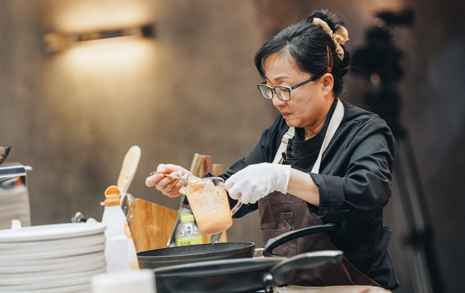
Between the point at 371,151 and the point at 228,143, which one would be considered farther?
the point at 228,143

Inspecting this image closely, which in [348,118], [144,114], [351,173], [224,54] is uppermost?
[224,54]

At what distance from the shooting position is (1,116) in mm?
3600

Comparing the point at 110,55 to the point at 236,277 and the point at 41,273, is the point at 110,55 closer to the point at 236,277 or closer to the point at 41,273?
the point at 41,273

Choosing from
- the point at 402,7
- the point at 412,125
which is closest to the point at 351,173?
the point at 412,125

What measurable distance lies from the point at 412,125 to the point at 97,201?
2.42 m

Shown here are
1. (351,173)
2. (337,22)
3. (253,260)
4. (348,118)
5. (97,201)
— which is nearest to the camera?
(253,260)

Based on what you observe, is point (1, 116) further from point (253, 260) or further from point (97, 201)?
point (253, 260)

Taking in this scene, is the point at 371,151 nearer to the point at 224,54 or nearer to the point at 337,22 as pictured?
the point at 337,22

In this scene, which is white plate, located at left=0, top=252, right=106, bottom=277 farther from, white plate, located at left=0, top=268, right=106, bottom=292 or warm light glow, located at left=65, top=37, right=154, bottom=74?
warm light glow, located at left=65, top=37, right=154, bottom=74

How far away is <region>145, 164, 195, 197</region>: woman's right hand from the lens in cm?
→ 182

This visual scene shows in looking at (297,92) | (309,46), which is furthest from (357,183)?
(309,46)

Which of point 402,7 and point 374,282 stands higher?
point 402,7

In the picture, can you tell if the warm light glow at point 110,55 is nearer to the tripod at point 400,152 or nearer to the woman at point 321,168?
the tripod at point 400,152

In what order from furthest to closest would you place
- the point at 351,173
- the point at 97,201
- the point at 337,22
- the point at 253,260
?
1. the point at 97,201
2. the point at 337,22
3. the point at 351,173
4. the point at 253,260
